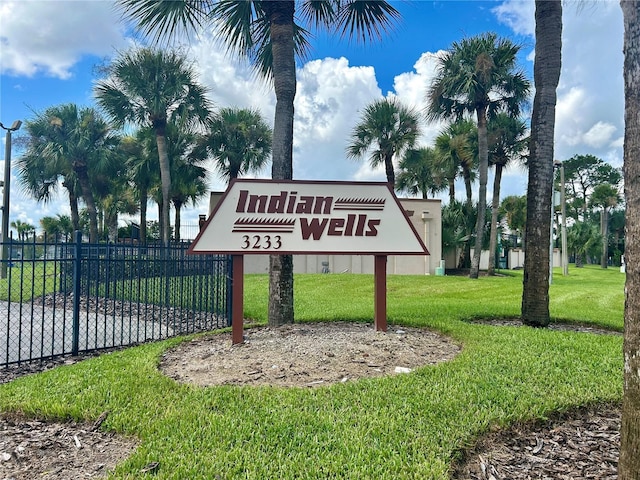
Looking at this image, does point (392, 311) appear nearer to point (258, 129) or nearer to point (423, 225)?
point (423, 225)

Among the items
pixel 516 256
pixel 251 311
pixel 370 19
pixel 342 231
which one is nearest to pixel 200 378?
pixel 342 231

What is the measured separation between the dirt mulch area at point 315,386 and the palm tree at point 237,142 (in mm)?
15512

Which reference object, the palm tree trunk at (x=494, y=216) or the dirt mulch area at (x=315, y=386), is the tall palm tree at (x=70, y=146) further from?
the palm tree trunk at (x=494, y=216)

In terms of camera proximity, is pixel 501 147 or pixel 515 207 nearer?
pixel 501 147

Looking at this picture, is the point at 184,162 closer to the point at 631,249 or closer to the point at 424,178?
the point at 424,178

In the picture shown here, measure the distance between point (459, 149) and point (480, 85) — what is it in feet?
14.3

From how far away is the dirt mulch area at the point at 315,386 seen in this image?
9.46 ft

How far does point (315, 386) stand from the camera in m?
4.21

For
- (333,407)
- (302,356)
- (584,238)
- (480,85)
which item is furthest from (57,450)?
(584,238)

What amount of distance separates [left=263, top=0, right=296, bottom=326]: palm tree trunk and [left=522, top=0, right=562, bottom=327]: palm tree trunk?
398 centimetres

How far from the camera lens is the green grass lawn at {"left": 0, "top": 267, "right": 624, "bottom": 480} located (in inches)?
111

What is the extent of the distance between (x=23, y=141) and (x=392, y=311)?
21.1 metres

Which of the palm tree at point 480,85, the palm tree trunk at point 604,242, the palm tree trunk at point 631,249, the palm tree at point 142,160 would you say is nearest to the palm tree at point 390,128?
the palm tree at point 480,85

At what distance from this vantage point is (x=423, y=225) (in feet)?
66.3
